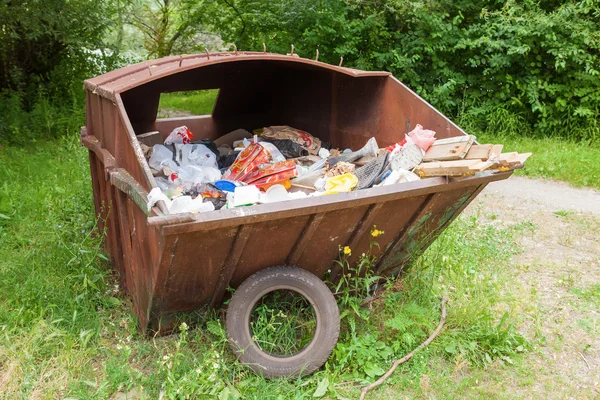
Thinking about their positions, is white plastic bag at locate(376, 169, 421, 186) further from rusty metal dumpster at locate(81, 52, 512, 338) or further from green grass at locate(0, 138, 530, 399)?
green grass at locate(0, 138, 530, 399)

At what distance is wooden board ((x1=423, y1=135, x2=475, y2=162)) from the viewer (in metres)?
3.35

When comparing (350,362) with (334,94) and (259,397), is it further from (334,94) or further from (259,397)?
(334,94)

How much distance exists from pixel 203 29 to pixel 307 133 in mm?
10367

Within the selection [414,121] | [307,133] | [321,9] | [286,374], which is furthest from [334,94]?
[321,9]

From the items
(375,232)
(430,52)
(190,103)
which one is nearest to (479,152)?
(375,232)

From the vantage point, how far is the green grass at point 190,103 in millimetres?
11562

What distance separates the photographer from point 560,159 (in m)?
7.57

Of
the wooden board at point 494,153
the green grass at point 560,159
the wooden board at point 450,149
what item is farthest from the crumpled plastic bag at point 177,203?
the green grass at point 560,159

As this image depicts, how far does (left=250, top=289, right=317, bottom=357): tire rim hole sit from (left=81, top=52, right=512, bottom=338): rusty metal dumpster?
9.7 inches

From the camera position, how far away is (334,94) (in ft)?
16.2

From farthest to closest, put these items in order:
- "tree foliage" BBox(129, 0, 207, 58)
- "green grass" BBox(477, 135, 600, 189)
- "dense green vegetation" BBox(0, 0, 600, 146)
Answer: "tree foliage" BBox(129, 0, 207, 58), "dense green vegetation" BBox(0, 0, 600, 146), "green grass" BBox(477, 135, 600, 189)

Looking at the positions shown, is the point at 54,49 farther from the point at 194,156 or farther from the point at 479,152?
the point at 479,152

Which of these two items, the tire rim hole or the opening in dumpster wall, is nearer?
the tire rim hole

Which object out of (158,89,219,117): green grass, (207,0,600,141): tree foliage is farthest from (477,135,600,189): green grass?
(158,89,219,117): green grass
